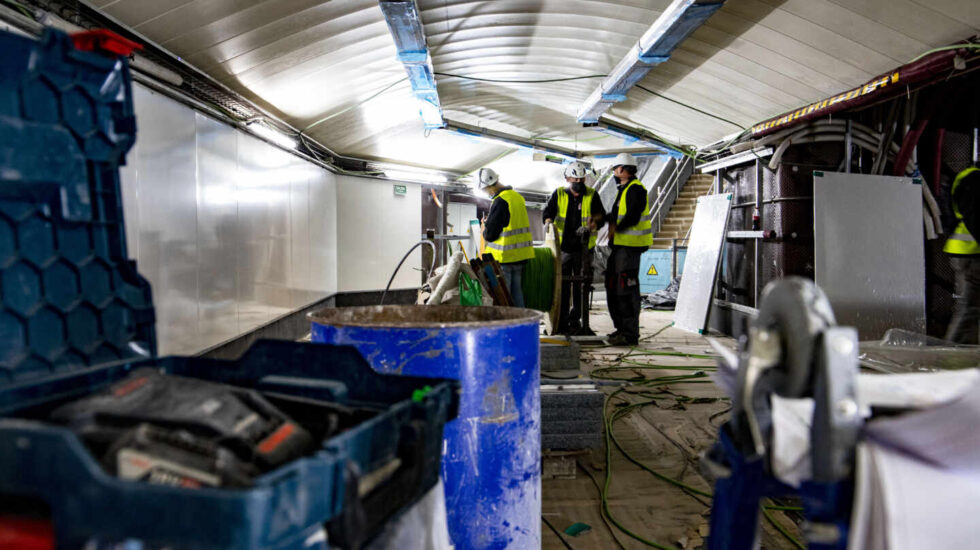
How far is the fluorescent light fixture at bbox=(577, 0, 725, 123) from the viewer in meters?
3.39

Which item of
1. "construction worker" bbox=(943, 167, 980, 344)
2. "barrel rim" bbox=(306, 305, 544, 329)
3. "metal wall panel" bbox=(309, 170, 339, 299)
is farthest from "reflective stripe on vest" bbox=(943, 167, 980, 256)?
"metal wall panel" bbox=(309, 170, 339, 299)

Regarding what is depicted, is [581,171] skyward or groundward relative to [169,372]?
skyward

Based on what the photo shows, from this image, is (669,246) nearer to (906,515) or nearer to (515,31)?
(515,31)

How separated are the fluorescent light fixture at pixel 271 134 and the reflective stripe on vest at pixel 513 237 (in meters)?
2.12

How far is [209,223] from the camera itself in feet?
12.9

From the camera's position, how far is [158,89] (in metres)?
3.17

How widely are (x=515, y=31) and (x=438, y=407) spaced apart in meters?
3.95

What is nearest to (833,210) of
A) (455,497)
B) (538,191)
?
(455,497)

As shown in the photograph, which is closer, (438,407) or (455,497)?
(438,407)

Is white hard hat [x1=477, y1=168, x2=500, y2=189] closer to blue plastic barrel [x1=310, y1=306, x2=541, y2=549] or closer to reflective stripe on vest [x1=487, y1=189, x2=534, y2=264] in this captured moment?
reflective stripe on vest [x1=487, y1=189, x2=534, y2=264]

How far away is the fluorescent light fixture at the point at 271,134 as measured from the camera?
4679 mm

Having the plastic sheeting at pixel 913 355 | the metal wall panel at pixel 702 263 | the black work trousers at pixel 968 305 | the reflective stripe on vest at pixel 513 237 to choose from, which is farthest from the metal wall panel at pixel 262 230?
the black work trousers at pixel 968 305

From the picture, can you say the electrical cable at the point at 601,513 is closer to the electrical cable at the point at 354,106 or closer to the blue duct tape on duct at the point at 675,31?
the blue duct tape on duct at the point at 675,31

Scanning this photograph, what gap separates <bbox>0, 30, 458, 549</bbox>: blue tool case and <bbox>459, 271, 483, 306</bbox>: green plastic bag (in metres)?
3.31
